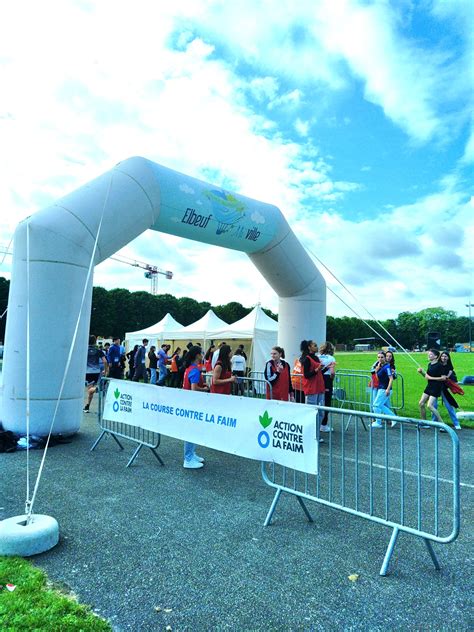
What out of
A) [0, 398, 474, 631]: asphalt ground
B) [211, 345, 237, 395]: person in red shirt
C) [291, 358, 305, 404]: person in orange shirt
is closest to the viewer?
[0, 398, 474, 631]: asphalt ground

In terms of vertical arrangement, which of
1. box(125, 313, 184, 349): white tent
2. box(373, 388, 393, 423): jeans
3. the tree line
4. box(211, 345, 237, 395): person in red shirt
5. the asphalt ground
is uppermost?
the tree line

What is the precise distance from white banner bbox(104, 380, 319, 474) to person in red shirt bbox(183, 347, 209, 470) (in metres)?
0.57

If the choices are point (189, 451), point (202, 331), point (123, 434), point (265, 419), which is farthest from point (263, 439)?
point (202, 331)

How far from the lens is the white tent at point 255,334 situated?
54.6 feet

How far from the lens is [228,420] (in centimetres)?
468

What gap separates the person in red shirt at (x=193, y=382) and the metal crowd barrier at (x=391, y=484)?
1002 millimetres

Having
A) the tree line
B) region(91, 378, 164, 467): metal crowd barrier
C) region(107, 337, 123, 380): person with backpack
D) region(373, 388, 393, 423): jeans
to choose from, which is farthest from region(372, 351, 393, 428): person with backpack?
the tree line

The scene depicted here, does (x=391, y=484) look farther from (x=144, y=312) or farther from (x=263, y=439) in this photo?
(x=144, y=312)

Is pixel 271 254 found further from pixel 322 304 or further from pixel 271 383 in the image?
pixel 271 383

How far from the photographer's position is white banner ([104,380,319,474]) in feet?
12.9

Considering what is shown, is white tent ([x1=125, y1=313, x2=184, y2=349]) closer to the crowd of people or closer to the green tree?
the crowd of people

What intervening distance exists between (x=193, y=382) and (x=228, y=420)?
1.67 meters

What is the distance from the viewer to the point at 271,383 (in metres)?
7.63

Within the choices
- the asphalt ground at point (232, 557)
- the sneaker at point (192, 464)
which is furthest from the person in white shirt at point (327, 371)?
the sneaker at point (192, 464)
